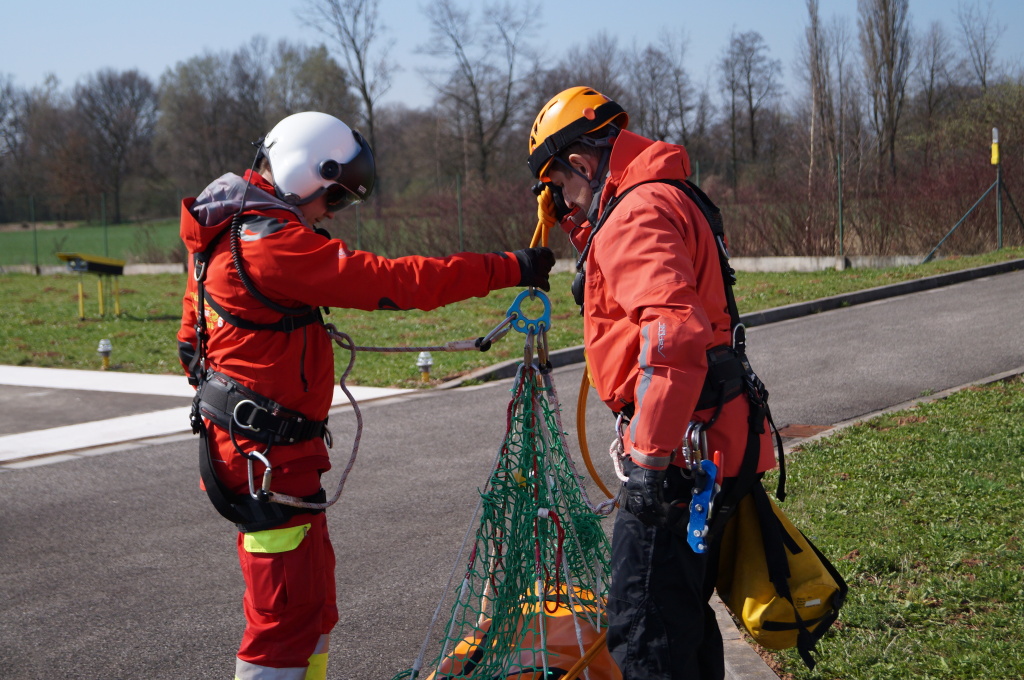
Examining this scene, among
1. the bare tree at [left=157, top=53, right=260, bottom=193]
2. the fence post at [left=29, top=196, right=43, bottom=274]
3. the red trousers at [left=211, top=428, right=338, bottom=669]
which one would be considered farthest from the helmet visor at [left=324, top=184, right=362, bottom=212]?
the bare tree at [left=157, top=53, right=260, bottom=193]

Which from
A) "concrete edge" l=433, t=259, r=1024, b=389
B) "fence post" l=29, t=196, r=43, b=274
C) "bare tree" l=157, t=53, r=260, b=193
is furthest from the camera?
"bare tree" l=157, t=53, r=260, b=193

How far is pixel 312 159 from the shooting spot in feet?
10.9

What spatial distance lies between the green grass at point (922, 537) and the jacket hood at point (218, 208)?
2.61 metres

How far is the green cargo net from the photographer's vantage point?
3.29m

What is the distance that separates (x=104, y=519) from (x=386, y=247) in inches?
751

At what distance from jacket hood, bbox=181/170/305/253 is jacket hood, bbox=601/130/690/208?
1.09 m

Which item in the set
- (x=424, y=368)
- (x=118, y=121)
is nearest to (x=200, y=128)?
(x=118, y=121)

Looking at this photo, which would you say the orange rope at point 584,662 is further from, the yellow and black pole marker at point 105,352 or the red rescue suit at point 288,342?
the yellow and black pole marker at point 105,352

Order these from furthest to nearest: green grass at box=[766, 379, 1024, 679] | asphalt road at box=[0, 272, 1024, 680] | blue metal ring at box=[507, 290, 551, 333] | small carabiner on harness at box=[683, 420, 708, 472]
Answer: asphalt road at box=[0, 272, 1024, 680] < green grass at box=[766, 379, 1024, 679] < blue metal ring at box=[507, 290, 551, 333] < small carabiner on harness at box=[683, 420, 708, 472]

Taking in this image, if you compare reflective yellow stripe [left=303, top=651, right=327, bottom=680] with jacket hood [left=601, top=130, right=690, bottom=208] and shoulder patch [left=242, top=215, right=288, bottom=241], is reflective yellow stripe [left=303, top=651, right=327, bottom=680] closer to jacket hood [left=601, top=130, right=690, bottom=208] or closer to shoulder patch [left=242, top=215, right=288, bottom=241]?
shoulder patch [left=242, top=215, right=288, bottom=241]

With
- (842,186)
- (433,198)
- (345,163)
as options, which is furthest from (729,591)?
(433,198)

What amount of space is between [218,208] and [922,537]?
3.61 m

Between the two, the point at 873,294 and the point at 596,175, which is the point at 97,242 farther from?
the point at 596,175

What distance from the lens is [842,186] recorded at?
1973 cm
